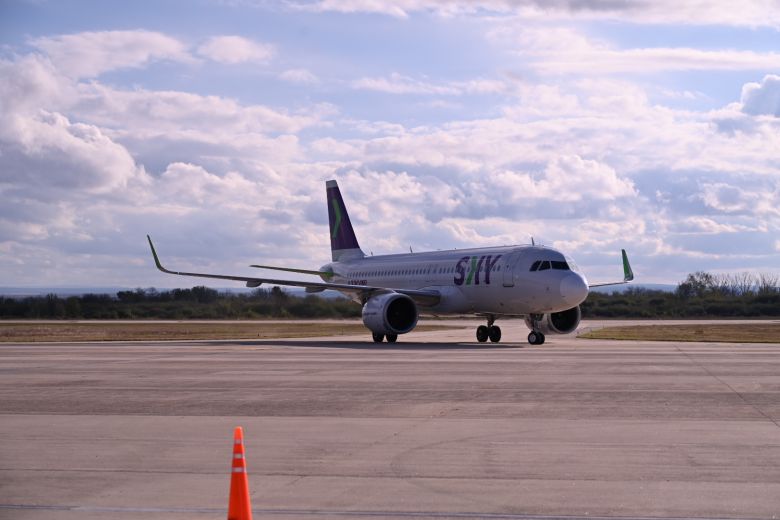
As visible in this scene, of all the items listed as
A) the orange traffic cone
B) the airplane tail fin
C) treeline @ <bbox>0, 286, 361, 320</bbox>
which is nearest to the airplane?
the airplane tail fin

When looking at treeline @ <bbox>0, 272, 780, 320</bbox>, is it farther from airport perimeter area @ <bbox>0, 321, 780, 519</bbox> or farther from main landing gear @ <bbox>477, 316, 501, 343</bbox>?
airport perimeter area @ <bbox>0, 321, 780, 519</bbox>

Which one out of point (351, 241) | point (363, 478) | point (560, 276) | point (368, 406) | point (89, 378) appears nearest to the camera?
point (363, 478)

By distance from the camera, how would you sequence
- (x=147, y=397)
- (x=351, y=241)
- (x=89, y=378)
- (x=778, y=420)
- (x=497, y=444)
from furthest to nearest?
(x=351, y=241)
(x=89, y=378)
(x=147, y=397)
(x=778, y=420)
(x=497, y=444)

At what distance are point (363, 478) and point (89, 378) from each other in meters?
12.0

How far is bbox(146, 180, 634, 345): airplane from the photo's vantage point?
34.0 meters

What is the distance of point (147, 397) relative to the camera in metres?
16.4

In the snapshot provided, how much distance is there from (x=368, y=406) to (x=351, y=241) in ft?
117

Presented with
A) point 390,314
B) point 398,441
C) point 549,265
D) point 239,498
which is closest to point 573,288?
point 549,265

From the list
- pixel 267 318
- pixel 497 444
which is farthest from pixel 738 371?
pixel 267 318

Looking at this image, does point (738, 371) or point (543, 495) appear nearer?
point (543, 495)

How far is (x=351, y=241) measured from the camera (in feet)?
165

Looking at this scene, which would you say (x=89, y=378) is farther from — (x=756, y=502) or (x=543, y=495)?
(x=756, y=502)

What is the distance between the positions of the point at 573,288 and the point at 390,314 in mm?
6829

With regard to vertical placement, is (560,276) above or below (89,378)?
→ above
